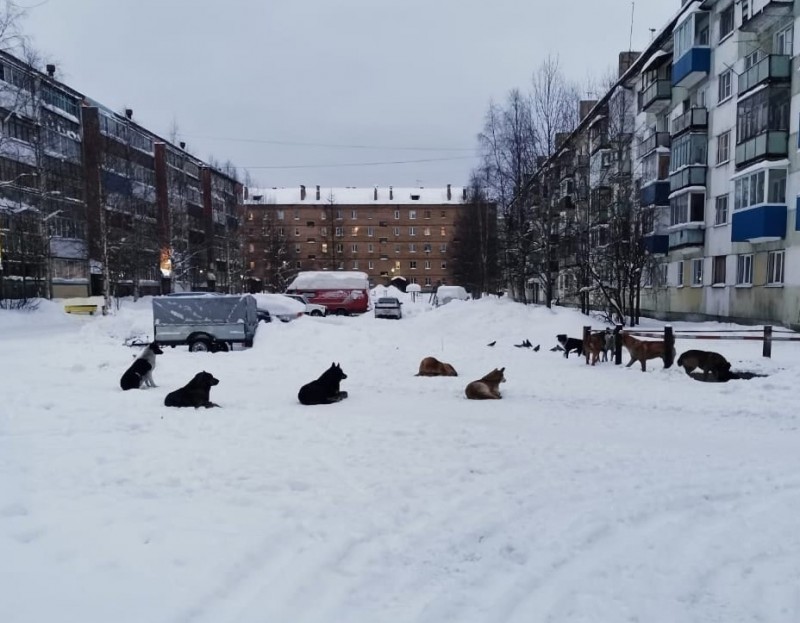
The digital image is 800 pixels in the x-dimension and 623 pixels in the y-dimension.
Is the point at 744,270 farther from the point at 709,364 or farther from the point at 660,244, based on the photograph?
the point at 709,364

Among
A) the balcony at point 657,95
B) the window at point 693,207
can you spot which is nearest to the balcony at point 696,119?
the balcony at point 657,95

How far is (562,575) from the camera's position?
3.17 metres

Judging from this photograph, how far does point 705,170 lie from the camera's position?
24875 mm

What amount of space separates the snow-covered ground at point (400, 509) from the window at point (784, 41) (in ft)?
61.1

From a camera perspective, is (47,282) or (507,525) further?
(47,282)

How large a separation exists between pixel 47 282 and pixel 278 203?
57060 millimetres

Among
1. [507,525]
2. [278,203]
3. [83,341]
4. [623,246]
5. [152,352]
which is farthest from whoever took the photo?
[278,203]

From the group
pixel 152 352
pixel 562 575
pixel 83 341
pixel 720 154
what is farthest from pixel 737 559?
pixel 720 154

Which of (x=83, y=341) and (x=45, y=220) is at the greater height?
(x=45, y=220)

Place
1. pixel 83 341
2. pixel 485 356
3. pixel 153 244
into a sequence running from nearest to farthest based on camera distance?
pixel 485 356 < pixel 83 341 < pixel 153 244

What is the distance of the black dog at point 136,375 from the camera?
876cm

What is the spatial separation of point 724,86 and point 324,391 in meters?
25.8

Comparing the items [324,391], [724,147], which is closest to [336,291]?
[724,147]

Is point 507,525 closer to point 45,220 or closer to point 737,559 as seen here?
point 737,559
